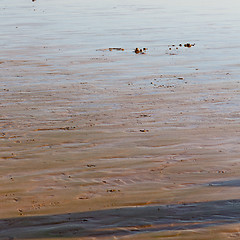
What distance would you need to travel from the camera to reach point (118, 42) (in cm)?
1520

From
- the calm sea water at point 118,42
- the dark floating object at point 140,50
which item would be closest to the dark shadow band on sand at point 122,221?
the calm sea water at point 118,42

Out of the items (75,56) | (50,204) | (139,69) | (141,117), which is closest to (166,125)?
(141,117)

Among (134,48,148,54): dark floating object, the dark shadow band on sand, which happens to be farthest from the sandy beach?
(134,48,148,54): dark floating object

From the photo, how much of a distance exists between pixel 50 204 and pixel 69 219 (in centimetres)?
38

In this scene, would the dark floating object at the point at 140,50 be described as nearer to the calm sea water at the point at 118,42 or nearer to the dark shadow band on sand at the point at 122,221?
the calm sea water at the point at 118,42

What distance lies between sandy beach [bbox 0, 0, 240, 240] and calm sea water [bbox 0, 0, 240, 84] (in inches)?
2.8

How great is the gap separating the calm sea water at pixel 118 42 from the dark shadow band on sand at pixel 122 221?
585cm

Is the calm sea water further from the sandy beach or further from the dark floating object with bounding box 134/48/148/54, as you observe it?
the dark floating object with bounding box 134/48/148/54

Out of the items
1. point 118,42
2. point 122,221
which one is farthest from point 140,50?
point 122,221

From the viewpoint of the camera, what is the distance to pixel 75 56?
1306 cm

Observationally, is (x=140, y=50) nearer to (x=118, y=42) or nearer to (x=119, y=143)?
(x=118, y=42)

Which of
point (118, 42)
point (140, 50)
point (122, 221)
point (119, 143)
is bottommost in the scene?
point (122, 221)

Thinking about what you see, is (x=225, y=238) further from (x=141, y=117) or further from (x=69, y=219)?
(x=141, y=117)

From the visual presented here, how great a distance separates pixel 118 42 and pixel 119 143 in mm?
8749
